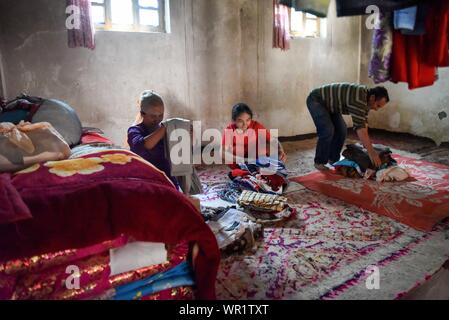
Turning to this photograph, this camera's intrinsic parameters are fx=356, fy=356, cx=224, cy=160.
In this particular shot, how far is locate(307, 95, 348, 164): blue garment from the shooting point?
4.17m

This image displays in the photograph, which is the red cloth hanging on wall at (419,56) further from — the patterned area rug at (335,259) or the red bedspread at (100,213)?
the red bedspread at (100,213)

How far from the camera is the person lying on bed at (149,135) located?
8.41 ft

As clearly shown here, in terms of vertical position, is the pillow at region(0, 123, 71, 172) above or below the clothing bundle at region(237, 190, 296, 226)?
above

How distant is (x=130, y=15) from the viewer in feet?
14.1

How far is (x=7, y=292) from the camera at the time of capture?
1.31m

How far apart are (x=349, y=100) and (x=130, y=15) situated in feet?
9.07

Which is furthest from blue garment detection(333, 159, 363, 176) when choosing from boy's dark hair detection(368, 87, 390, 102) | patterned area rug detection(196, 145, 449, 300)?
patterned area rug detection(196, 145, 449, 300)

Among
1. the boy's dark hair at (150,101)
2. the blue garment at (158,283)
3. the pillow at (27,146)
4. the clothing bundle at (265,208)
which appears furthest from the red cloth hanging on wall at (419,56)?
the pillow at (27,146)

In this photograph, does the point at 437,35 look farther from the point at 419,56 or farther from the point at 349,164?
the point at 349,164

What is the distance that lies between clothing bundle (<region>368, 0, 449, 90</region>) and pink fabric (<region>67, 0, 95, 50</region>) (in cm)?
289

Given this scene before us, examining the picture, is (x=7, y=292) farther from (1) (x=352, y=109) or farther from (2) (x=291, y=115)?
(2) (x=291, y=115)

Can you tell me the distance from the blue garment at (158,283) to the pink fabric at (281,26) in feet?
Result: 14.2

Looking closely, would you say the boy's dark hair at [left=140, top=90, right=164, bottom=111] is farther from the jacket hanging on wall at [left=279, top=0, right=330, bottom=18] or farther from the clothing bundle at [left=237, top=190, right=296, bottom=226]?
the jacket hanging on wall at [left=279, top=0, right=330, bottom=18]

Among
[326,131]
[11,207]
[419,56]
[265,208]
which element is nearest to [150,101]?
[265,208]
